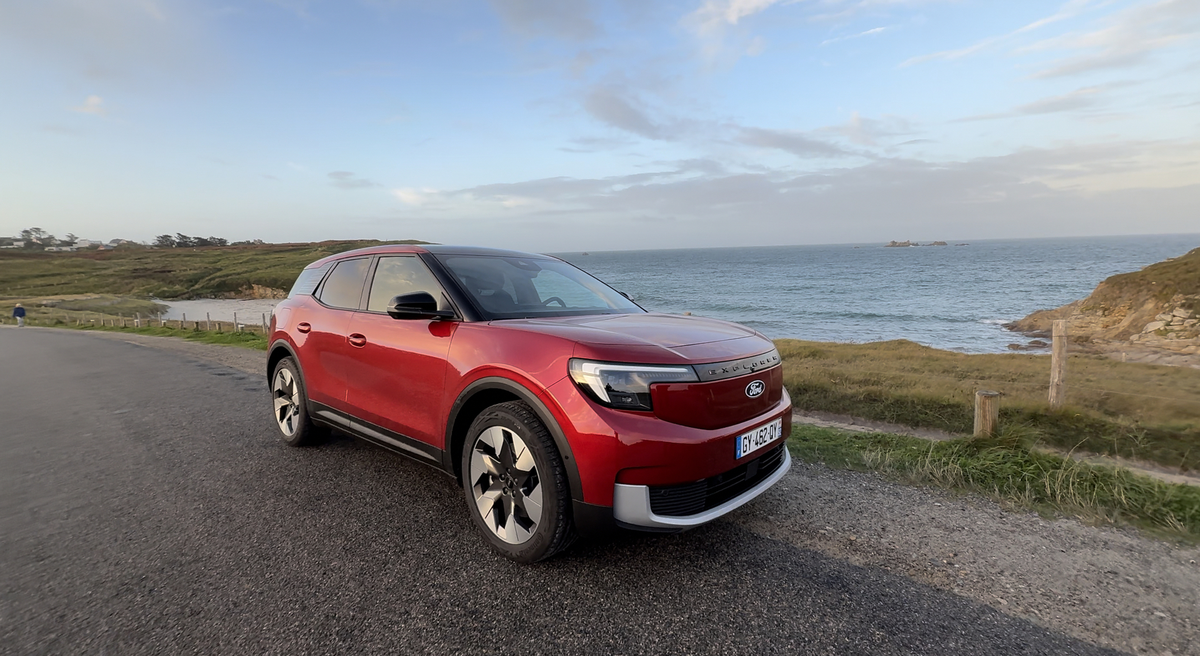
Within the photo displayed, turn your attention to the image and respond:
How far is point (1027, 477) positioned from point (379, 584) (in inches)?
167

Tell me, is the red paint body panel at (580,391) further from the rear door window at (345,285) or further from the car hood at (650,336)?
the rear door window at (345,285)

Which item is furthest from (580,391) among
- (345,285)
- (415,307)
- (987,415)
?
(987,415)

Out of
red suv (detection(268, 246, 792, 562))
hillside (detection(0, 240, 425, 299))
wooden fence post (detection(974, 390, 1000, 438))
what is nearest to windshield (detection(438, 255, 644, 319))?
red suv (detection(268, 246, 792, 562))

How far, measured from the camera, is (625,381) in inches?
98.0

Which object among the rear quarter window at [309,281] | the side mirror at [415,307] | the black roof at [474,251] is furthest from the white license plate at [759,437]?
the rear quarter window at [309,281]

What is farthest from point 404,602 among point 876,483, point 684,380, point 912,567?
point 876,483

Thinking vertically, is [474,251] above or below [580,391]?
above

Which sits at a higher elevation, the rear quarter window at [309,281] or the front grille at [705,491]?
the rear quarter window at [309,281]

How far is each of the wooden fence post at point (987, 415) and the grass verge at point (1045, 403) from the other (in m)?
0.31

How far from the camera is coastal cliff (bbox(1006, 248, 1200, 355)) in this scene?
1864 cm

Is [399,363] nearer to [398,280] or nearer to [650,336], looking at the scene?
[398,280]

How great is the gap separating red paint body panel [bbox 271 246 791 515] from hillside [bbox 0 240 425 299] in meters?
63.8

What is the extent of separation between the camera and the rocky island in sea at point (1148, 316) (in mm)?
17828

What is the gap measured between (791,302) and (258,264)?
250ft
